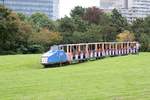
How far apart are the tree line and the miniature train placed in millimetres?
19668

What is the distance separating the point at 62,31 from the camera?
8312 cm

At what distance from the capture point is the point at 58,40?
254ft

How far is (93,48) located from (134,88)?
2759 centimetres

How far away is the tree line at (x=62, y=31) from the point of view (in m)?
64.9

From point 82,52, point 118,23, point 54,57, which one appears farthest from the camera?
point 118,23

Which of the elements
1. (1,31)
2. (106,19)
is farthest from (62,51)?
(106,19)

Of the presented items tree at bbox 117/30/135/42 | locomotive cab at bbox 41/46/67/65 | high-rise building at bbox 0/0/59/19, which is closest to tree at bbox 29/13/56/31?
tree at bbox 117/30/135/42

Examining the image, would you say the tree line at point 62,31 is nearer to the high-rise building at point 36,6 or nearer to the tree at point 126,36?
the tree at point 126,36

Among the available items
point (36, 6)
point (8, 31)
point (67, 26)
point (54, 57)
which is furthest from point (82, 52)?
point (36, 6)

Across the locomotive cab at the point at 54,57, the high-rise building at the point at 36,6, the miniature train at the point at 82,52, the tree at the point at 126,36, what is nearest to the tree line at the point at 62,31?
the tree at the point at 126,36

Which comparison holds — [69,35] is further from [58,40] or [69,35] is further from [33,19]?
[33,19]

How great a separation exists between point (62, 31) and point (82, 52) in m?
44.2

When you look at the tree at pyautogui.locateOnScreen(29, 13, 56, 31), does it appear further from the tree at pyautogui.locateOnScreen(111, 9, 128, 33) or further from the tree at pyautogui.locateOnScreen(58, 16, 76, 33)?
the tree at pyautogui.locateOnScreen(111, 9, 128, 33)

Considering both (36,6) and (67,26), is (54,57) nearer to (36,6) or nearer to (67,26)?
(67,26)
